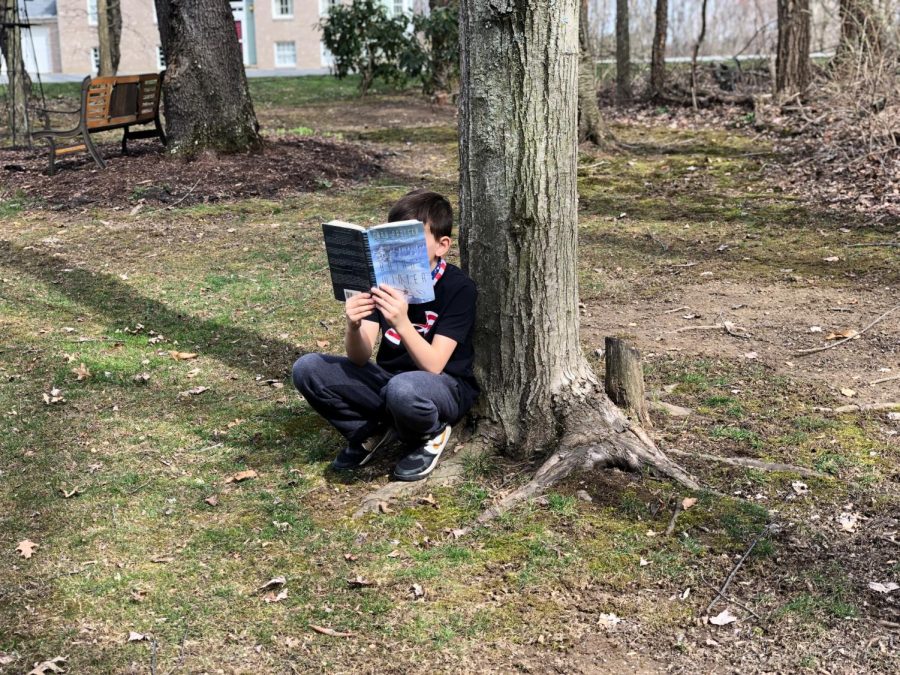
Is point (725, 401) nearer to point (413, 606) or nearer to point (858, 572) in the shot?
point (858, 572)

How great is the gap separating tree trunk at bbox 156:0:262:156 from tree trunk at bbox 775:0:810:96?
7.12 meters

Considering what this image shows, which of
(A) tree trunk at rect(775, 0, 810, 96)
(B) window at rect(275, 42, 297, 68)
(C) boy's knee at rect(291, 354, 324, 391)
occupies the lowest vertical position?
(C) boy's knee at rect(291, 354, 324, 391)

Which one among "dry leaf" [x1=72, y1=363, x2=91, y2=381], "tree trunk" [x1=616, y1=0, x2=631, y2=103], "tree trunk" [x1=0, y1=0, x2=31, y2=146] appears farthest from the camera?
"tree trunk" [x1=616, y1=0, x2=631, y2=103]

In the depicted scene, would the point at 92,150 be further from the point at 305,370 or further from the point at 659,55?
the point at 659,55

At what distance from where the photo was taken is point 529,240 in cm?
398

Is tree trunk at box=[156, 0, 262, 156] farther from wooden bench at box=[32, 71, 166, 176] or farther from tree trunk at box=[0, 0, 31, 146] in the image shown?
tree trunk at box=[0, 0, 31, 146]

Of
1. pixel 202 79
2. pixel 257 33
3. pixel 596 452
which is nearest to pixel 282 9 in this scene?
pixel 257 33

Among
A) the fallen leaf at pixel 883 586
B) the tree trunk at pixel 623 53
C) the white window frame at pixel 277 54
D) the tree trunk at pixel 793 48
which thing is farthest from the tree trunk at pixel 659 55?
the white window frame at pixel 277 54

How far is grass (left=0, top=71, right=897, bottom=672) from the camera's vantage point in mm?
3225

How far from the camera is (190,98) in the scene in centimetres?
1019

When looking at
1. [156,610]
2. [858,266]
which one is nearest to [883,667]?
[156,610]

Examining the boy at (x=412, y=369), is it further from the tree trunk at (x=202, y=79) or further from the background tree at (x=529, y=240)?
the tree trunk at (x=202, y=79)

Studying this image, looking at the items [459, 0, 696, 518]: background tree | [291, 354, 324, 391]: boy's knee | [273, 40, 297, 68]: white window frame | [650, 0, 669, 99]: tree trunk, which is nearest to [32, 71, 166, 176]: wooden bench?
[291, 354, 324, 391]: boy's knee

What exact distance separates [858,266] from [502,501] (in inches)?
176
